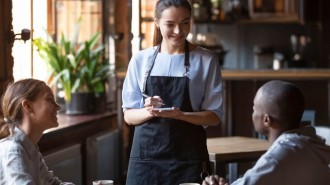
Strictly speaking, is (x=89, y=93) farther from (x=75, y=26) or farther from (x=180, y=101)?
(x=180, y=101)

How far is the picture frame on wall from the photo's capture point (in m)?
8.51

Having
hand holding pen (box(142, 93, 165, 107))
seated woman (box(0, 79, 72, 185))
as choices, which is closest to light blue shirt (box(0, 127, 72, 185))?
seated woman (box(0, 79, 72, 185))

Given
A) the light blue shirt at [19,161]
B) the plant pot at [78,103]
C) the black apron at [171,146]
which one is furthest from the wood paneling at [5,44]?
the plant pot at [78,103]

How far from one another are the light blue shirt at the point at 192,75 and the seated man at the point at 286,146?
0.59m

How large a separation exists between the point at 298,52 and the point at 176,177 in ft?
22.7

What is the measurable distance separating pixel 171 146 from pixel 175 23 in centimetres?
49

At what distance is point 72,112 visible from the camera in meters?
4.70

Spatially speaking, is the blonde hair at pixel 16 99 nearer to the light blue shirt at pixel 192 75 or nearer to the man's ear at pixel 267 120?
the light blue shirt at pixel 192 75

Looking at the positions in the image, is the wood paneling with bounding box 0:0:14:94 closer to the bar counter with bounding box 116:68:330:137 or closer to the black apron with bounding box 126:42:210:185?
the black apron with bounding box 126:42:210:185

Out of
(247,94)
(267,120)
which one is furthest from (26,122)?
(247,94)

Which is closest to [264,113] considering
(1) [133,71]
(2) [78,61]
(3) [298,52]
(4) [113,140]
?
(1) [133,71]

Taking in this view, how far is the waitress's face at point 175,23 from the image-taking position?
2.45m

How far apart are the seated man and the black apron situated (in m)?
0.59

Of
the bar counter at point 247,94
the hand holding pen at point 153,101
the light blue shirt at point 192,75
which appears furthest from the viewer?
the bar counter at point 247,94
